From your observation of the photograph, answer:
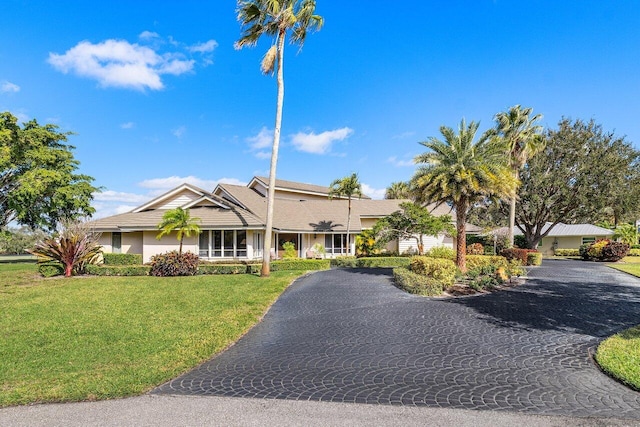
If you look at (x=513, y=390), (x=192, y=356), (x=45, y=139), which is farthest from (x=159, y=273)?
(x=45, y=139)

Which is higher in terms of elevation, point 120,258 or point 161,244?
A: point 161,244

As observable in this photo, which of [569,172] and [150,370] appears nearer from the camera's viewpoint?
[150,370]

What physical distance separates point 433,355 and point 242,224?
19.2 m

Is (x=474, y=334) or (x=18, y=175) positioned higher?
(x=18, y=175)

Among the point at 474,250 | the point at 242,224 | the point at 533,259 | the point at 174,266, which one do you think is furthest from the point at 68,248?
the point at 533,259

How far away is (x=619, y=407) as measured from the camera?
499cm

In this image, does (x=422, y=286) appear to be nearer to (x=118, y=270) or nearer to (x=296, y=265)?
(x=296, y=265)

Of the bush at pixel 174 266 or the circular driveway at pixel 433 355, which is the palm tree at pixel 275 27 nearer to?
the bush at pixel 174 266

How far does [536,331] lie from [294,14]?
18.7 metres

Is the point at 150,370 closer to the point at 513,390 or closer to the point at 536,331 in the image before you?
the point at 513,390

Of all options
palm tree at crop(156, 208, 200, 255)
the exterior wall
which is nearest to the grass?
palm tree at crop(156, 208, 200, 255)

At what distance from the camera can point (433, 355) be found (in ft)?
23.9

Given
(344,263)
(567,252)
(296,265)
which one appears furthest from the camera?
(567,252)

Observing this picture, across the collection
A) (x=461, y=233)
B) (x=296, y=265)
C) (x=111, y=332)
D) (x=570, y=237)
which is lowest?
(x=111, y=332)
